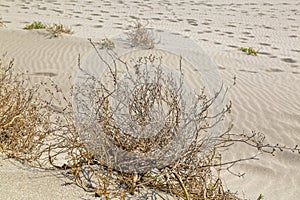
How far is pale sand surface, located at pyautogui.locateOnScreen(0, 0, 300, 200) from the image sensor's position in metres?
3.37

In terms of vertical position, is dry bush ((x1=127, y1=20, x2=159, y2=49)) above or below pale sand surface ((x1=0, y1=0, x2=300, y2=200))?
above

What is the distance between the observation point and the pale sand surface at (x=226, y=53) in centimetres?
337

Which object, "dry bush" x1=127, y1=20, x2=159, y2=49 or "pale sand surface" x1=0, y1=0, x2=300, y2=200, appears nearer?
"pale sand surface" x1=0, y1=0, x2=300, y2=200

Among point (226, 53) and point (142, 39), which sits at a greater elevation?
point (142, 39)

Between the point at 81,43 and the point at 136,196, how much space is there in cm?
639

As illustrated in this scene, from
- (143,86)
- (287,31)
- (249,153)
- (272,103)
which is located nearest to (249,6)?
(287,31)

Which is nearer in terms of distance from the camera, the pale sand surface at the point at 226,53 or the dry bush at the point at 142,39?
A: the pale sand surface at the point at 226,53

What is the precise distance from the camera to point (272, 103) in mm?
5457

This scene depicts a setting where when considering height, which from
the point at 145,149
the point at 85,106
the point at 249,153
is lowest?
the point at 249,153

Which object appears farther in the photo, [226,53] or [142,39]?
[226,53]

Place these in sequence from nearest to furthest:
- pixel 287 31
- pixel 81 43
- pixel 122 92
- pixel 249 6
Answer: pixel 122 92, pixel 81 43, pixel 287 31, pixel 249 6

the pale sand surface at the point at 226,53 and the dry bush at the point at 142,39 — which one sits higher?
the dry bush at the point at 142,39

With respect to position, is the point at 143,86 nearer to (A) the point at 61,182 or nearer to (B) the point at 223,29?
(A) the point at 61,182

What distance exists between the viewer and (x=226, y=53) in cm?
873
